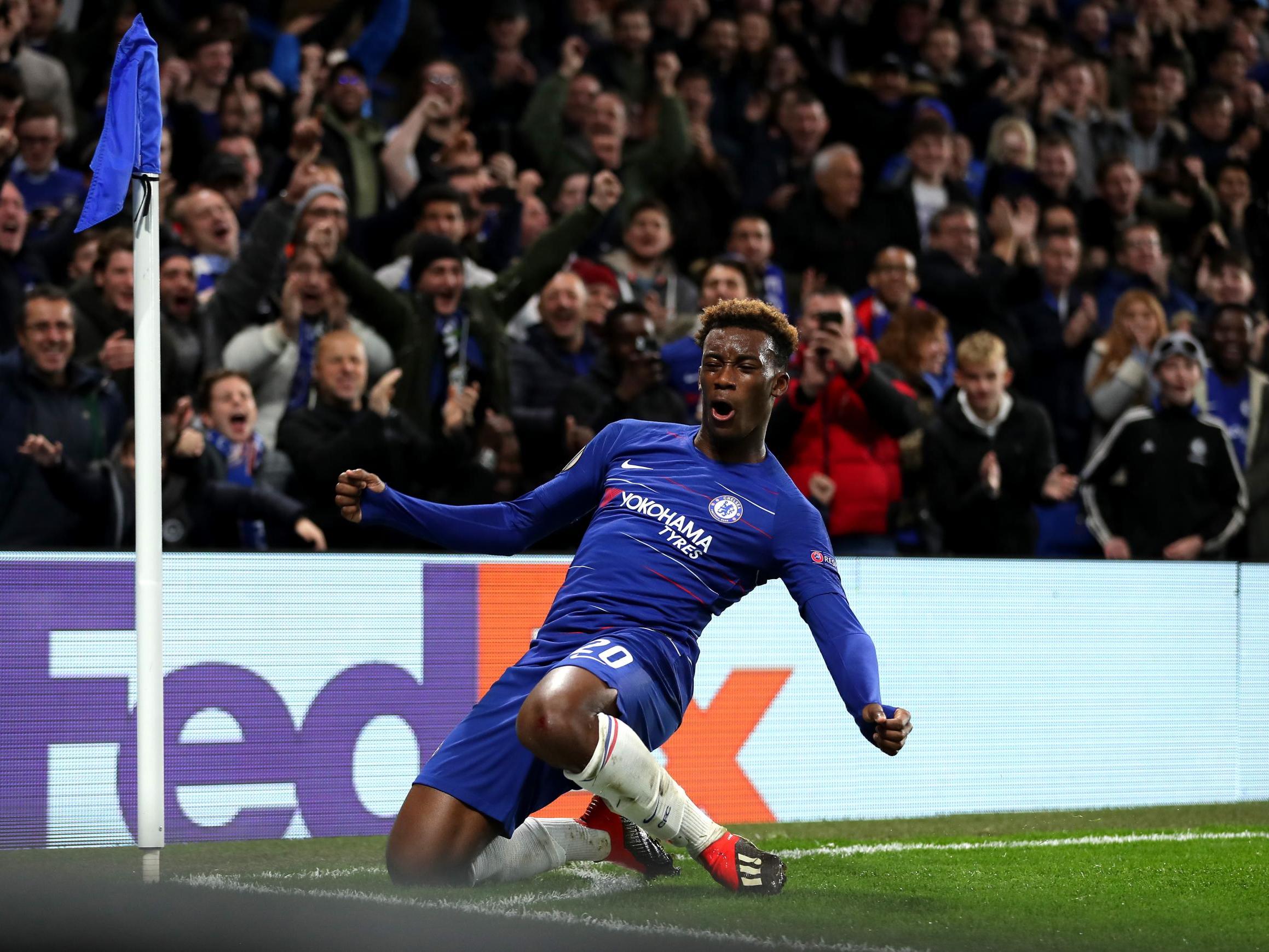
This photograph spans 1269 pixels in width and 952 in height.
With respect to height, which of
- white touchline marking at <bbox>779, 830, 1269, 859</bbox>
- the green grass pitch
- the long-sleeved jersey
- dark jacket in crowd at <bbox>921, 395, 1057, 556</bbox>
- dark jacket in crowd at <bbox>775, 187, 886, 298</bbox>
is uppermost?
dark jacket in crowd at <bbox>775, 187, 886, 298</bbox>

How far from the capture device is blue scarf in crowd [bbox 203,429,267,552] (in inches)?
299

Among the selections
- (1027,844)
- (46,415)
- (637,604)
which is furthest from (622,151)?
(637,604)

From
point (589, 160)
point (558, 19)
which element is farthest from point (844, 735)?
point (558, 19)

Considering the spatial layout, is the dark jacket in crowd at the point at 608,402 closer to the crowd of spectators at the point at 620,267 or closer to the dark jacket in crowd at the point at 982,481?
the crowd of spectators at the point at 620,267

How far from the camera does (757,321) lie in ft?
17.5

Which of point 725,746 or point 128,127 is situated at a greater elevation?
point 128,127

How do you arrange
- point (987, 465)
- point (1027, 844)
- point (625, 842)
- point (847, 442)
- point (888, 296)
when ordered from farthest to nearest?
point (888, 296) → point (987, 465) → point (847, 442) → point (1027, 844) → point (625, 842)

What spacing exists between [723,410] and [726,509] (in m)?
0.32

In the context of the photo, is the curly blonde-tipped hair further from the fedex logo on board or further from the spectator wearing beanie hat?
the spectator wearing beanie hat

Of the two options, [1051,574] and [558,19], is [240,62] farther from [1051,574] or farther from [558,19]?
[1051,574]

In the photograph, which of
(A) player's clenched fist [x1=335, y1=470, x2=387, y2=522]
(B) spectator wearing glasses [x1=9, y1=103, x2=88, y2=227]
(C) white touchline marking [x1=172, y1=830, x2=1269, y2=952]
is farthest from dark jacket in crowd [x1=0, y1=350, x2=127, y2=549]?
(A) player's clenched fist [x1=335, y1=470, x2=387, y2=522]

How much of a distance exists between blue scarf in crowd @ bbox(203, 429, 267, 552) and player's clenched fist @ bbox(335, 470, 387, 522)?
259 cm

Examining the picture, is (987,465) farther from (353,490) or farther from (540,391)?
(353,490)

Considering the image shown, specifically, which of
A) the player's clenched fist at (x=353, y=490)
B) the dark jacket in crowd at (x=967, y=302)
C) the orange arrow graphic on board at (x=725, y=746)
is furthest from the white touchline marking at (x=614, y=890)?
the dark jacket in crowd at (x=967, y=302)
